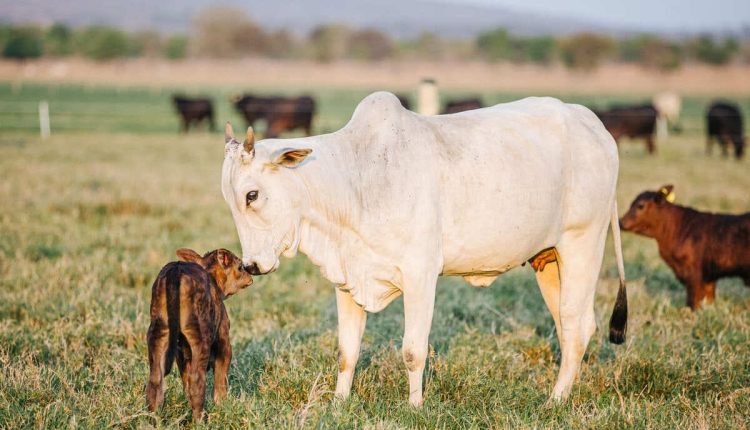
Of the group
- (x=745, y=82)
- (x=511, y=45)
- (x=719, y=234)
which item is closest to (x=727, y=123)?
(x=719, y=234)

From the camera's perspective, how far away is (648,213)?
777cm

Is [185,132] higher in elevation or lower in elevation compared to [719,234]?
lower

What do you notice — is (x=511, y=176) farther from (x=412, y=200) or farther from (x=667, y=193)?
(x=667, y=193)

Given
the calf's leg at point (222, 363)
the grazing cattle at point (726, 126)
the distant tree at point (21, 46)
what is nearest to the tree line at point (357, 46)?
the distant tree at point (21, 46)

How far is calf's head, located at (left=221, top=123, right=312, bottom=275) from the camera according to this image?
3.83 metres

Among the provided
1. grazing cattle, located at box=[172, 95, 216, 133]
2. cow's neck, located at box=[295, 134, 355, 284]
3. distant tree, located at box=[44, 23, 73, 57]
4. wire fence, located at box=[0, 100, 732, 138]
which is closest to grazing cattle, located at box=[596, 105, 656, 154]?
wire fence, located at box=[0, 100, 732, 138]

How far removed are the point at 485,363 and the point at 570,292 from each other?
71 cm

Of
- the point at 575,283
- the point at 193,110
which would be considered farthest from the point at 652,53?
the point at 575,283

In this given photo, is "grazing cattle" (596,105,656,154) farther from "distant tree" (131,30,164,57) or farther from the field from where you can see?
"distant tree" (131,30,164,57)

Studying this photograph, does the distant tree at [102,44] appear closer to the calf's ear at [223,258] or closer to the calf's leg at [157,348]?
the calf's ear at [223,258]

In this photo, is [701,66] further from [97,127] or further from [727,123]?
[97,127]

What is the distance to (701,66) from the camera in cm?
7788

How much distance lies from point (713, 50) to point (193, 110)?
249ft

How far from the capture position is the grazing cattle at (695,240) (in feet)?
23.4
